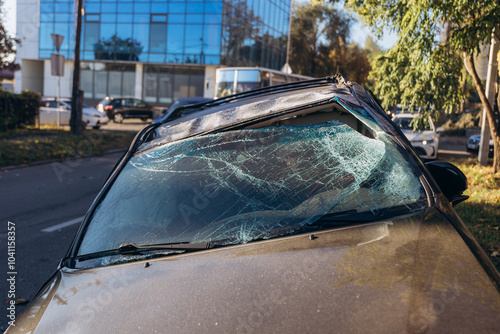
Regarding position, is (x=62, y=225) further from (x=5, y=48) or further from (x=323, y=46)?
(x=323, y=46)

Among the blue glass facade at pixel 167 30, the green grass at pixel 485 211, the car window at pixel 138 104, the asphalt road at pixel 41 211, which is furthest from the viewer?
the blue glass facade at pixel 167 30

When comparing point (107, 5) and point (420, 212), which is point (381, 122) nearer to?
point (420, 212)

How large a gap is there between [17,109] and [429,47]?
15.3 meters

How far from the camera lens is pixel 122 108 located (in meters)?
33.2

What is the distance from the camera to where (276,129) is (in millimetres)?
2598

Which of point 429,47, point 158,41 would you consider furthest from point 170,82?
point 429,47

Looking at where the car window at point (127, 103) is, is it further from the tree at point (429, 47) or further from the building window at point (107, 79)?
the tree at point (429, 47)

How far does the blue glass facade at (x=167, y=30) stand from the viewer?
40656 millimetres

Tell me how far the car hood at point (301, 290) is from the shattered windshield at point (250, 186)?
0.21m

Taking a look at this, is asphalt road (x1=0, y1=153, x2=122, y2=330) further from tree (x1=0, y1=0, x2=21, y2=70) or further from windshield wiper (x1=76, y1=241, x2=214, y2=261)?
tree (x1=0, y1=0, x2=21, y2=70)

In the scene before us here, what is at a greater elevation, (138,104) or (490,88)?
(490,88)

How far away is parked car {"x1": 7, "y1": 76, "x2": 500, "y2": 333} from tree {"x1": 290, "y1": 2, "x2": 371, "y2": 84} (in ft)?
142

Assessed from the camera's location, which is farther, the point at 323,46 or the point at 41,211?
the point at 323,46

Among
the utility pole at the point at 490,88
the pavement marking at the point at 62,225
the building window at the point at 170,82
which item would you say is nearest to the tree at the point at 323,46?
the building window at the point at 170,82
